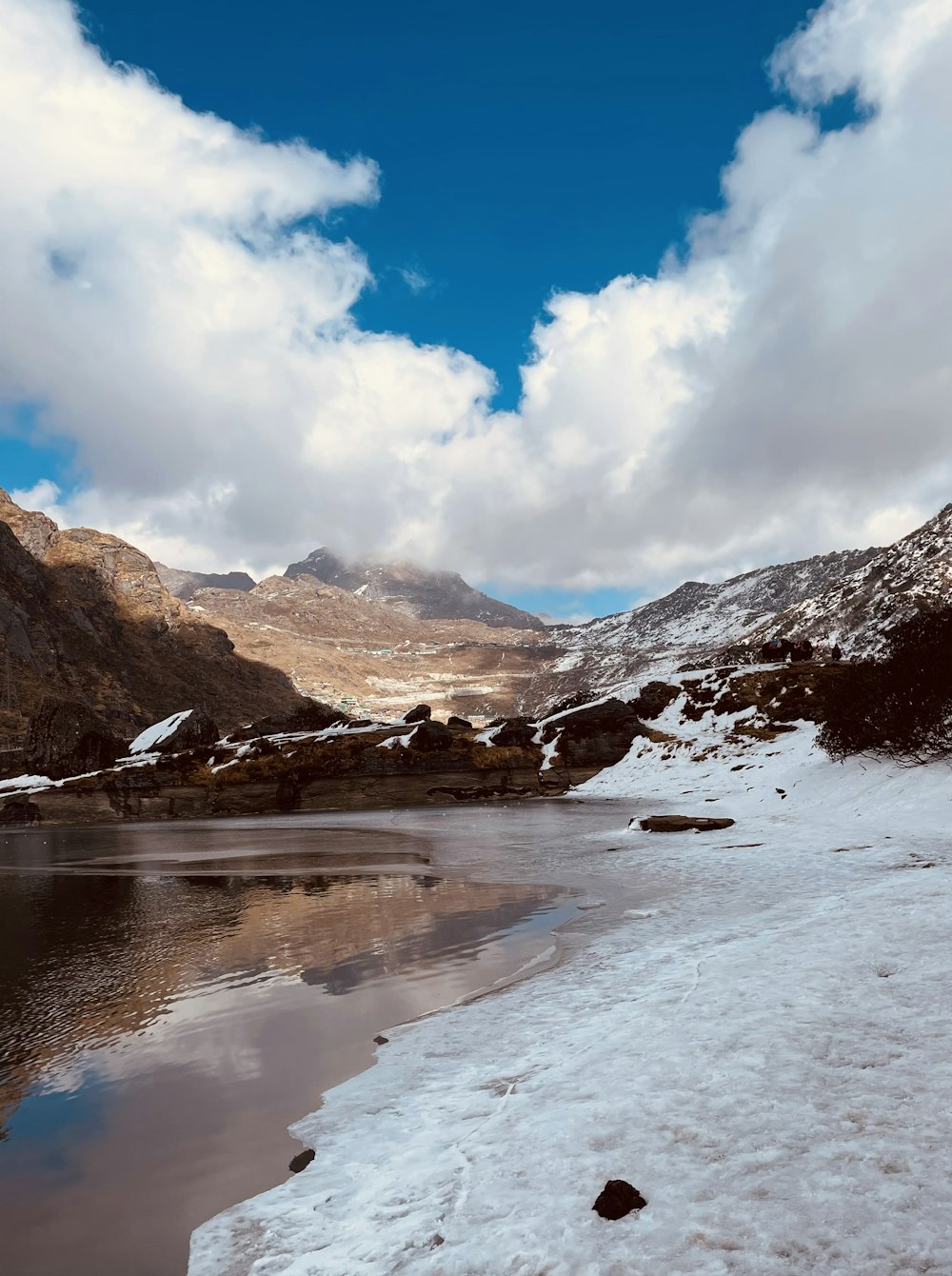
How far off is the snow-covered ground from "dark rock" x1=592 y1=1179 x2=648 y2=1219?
0.18 ft

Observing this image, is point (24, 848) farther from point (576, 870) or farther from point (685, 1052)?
point (685, 1052)

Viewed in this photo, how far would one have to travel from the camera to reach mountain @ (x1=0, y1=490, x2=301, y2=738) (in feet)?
379

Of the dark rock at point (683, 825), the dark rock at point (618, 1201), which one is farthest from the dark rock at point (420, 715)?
the dark rock at point (618, 1201)

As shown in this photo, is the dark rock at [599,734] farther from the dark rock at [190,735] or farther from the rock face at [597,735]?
the dark rock at [190,735]

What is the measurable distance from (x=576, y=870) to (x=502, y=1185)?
10.4 meters

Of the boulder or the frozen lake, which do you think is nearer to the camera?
the frozen lake

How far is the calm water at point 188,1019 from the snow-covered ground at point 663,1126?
45 cm

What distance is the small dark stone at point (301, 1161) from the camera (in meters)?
3.58

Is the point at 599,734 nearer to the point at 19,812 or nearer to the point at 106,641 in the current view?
the point at 19,812

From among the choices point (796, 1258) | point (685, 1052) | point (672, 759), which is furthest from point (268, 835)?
point (796, 1258)

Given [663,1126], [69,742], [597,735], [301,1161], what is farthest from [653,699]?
[69,742]

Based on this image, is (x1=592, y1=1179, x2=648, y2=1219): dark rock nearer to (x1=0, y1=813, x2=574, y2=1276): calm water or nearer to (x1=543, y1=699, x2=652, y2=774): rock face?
(x1=0, y1=813, x2=574, y2=1276): calm water

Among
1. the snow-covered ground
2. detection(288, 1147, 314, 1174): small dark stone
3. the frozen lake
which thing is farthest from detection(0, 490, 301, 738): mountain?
detection(288, 1147, 314, 1174): small dark stone

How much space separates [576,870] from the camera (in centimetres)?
1312
